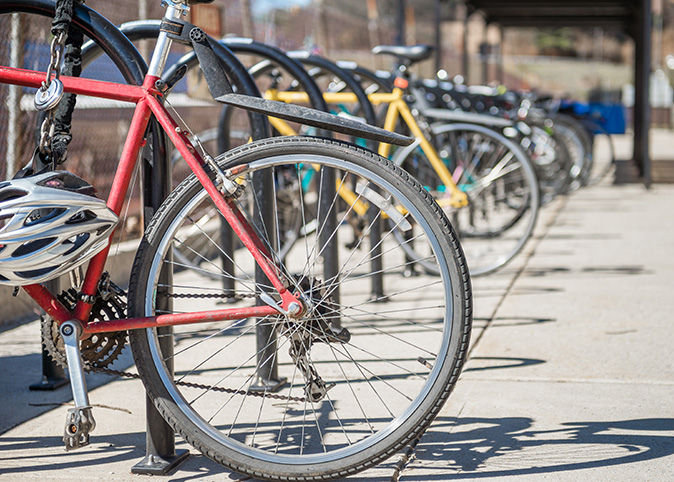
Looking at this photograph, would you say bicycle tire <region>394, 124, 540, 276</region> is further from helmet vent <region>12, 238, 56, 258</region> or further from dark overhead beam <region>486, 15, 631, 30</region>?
dark overhead beam <region>486, 15, 631, 30</region>

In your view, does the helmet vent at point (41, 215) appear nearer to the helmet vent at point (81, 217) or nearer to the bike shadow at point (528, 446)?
the helmet vent at point (81, 217)

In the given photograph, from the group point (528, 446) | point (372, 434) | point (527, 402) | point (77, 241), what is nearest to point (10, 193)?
point (77, 241)

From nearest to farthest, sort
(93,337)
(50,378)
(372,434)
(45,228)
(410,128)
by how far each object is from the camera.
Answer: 1. (45,228)
2. (372,434)
3. (93,337)
4. (50,378)
5. (410,128)

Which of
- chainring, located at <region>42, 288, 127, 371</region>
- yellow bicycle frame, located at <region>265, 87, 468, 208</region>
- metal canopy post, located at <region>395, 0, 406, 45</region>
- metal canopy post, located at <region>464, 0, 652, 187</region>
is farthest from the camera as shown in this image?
metal canopy post, located at <region>464, 0, 652, 187</region>

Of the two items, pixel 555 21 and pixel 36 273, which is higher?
pixel 555 21

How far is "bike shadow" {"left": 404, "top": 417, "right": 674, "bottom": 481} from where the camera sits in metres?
2.60

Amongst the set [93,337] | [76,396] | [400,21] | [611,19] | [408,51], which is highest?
[611,19]

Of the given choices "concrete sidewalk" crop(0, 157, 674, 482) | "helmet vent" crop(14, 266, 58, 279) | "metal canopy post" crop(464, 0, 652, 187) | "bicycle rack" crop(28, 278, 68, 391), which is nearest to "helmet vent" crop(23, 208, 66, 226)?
"helmet vent" crop(14, 266, 58, 279)

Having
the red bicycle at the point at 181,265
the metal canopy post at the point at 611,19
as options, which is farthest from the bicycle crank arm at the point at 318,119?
the metal canopy post at the point at 611,19

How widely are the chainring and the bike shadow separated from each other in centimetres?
95

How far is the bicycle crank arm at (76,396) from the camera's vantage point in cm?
242

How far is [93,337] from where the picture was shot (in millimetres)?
2539

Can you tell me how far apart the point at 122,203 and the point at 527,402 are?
5.40 feet

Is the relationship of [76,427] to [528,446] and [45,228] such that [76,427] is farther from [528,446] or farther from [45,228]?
[528,446]
